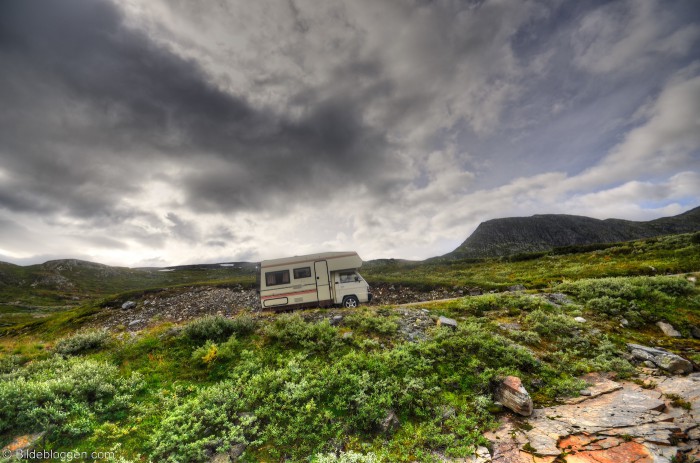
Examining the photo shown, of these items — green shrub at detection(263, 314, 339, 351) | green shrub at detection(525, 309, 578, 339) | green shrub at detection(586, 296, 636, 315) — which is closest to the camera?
green shrub at detection(263, 314, 339, 351)

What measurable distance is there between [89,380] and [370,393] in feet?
27.7

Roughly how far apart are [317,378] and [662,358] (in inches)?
463

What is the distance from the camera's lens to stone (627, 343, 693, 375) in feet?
28.3

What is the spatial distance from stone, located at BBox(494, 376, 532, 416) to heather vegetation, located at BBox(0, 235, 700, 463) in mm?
326

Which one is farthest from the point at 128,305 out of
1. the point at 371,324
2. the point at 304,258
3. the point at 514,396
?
the point at 514,396

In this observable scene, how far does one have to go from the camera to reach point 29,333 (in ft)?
101

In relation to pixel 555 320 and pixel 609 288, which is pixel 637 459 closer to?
pixel 555 320

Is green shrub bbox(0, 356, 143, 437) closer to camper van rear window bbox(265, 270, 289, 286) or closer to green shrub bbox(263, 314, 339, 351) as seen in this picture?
green shrub bbox(263, 314, 339, 351)

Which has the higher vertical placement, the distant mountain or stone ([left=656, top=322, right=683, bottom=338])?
the distant mountain

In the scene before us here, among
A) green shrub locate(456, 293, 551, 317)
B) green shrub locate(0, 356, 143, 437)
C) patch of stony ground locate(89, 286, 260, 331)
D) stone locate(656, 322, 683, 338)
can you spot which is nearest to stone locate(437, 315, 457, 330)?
green shrub locate(456, 293, 551, 317)

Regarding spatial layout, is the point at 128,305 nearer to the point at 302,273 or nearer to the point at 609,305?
the point at 302,273

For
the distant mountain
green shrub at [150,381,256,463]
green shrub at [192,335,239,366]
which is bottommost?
green shrub at [150,381,256,463]

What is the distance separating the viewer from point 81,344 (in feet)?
38.8

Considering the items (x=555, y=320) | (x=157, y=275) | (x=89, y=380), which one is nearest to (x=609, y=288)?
(x=555, y=320)
